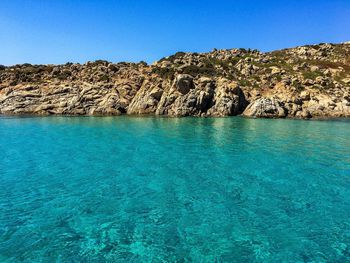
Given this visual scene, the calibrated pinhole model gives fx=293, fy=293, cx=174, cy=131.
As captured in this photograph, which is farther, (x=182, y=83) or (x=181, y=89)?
(x=181, y=89)

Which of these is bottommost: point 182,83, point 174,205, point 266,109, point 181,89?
point 174,205

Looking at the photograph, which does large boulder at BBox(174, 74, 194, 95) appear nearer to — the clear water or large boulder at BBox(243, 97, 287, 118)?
large boulder at BBox(243, 97, 287, 118)

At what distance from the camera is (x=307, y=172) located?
24.0 m

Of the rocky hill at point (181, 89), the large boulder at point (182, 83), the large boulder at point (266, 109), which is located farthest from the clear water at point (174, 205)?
the large boulder at point (182, 83)

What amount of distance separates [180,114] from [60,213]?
63070 millimetres

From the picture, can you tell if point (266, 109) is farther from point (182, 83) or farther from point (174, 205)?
point (174, 205)

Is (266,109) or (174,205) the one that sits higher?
(266,109)

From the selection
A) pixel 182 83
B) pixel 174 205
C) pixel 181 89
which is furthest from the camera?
pixel 181 89

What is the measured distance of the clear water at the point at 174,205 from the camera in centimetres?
1209

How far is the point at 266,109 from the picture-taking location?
253 ft

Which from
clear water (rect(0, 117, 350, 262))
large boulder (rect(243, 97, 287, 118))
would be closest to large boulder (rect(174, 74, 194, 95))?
large boulder (rect(243, 97, 287, 118))

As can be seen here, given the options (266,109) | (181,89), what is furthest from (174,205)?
(181,89)

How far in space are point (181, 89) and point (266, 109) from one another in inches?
925

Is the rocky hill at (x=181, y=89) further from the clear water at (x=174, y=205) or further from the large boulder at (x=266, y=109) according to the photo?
the clear water at (x=174, y=205)
